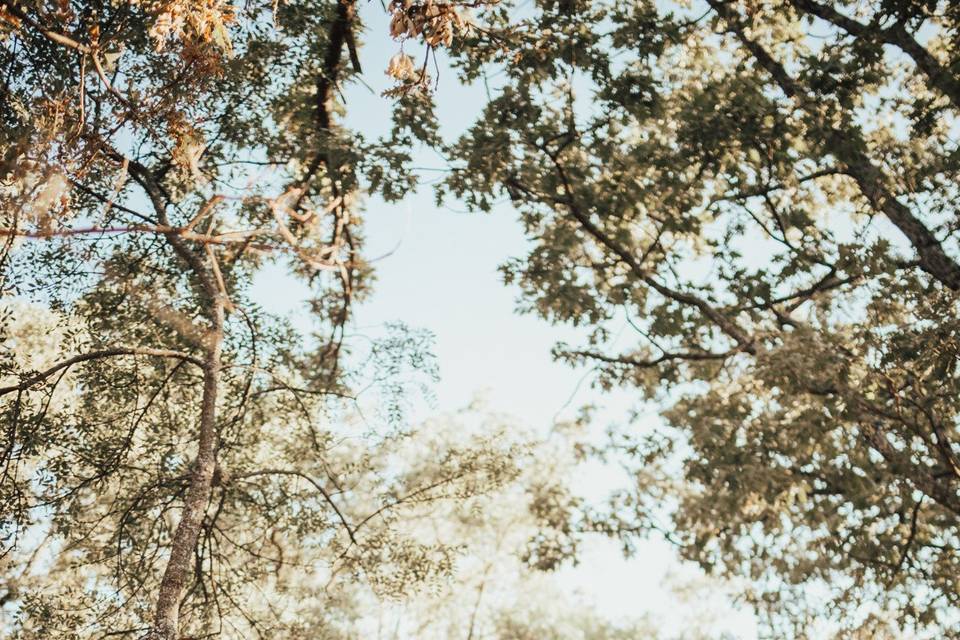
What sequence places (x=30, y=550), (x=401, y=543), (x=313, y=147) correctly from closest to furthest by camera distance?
(x=313, y=147), (x=401, y=543), (x=30, y=550)

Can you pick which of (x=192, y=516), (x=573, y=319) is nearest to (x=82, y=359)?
(x=192, y=516)

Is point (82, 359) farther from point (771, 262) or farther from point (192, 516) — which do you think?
point (771, 262)

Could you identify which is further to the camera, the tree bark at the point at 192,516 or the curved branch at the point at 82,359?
the curved branch at the point at 82,359

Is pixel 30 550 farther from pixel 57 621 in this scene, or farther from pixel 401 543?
pixel 401 543

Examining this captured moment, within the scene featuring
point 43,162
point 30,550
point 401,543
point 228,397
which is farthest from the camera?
point 30,550

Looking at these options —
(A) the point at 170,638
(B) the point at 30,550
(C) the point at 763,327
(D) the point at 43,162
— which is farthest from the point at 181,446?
(C) the point at 763,327

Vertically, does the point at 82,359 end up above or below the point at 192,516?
above

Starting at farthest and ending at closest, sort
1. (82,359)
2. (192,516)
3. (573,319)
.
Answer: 1. (573,319)
2. (192,516)
3. (82,359)

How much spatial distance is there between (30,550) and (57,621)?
4019mm

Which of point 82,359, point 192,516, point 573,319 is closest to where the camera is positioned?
point 82,359

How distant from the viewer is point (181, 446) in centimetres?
925

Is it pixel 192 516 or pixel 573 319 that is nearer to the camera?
pixel 192 516

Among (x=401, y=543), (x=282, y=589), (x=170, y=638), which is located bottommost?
(x=170, y=638)

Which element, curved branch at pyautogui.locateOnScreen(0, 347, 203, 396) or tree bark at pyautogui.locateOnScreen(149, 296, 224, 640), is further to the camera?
curved branch at pyautogui.locateOnScreen(0, 347, 203, 396)
